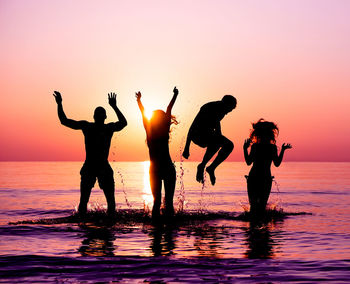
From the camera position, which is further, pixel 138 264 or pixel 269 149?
pixel 269 149

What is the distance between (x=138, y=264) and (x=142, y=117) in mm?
4762

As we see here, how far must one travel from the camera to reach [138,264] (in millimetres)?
6883

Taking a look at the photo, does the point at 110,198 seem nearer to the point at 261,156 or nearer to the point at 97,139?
the point at 97,139

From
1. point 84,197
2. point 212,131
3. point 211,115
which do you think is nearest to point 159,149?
point 212,131

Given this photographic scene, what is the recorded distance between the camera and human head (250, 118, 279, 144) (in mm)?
11867

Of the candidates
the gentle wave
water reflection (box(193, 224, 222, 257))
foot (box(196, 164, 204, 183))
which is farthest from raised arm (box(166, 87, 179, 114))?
the gentle wave

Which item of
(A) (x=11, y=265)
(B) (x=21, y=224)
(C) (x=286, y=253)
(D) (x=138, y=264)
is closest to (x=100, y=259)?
(D) (x=138, y=264)

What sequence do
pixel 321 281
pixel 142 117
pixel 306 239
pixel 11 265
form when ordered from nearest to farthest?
pixel 321 281, pixel 11 265, pixel 306 239, pixel 142 117

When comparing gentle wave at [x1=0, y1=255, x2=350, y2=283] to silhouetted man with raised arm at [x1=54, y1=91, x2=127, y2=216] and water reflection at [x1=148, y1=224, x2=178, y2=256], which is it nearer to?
water reflection at [x1=148, y1=224, x2=178, y2=256]

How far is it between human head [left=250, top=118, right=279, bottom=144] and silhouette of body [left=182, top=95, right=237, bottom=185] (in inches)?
37.8

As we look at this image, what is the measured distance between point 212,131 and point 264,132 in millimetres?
1466

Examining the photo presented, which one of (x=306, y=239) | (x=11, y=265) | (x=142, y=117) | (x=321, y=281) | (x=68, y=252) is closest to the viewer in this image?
(x=321, y=281)

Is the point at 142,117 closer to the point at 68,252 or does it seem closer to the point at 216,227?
the point at 216,227

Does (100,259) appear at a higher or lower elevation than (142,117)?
lower
